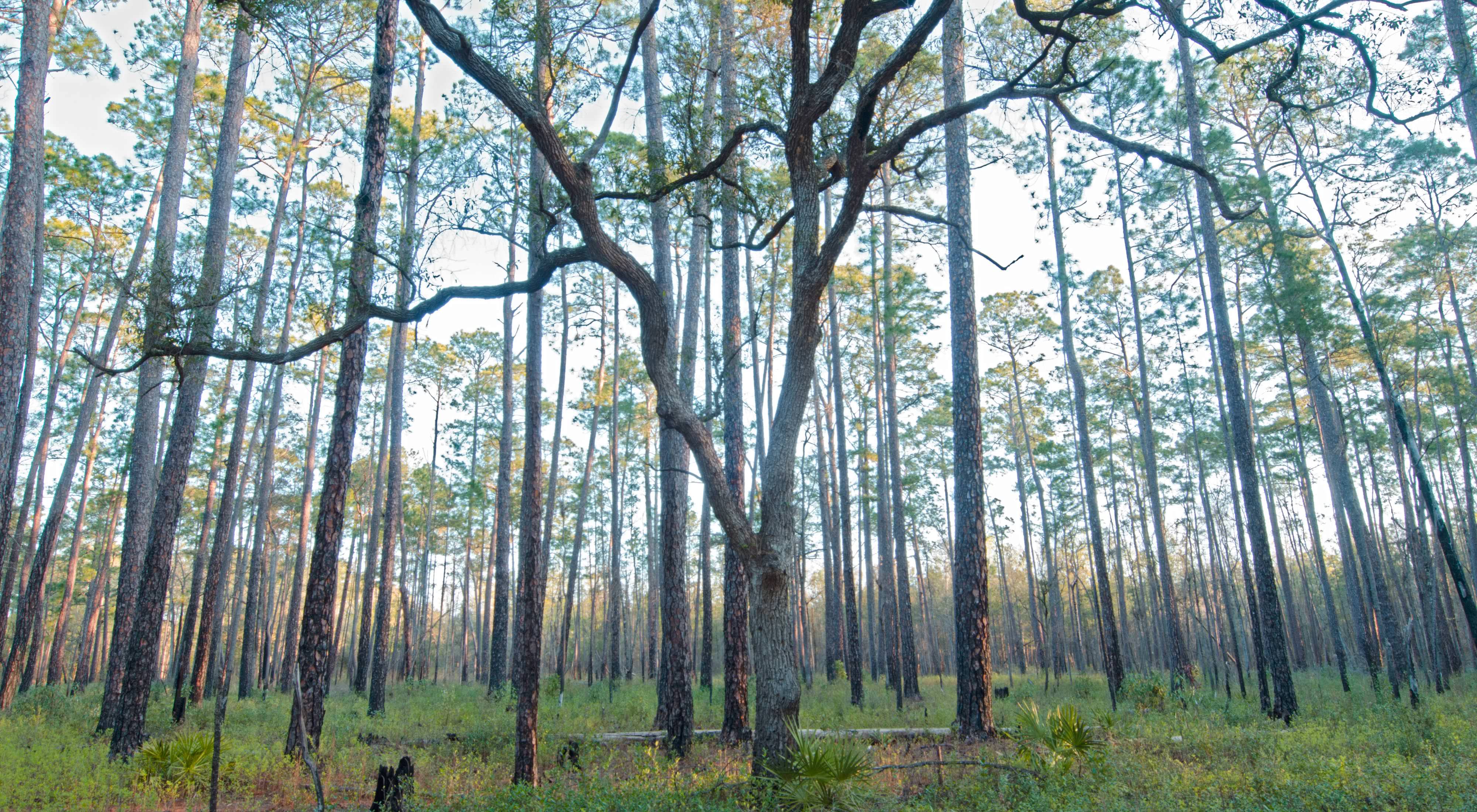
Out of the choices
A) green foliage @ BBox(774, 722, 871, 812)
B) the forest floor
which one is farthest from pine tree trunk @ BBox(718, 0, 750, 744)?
green foliage @ BBox(774, 722, 871, 812)

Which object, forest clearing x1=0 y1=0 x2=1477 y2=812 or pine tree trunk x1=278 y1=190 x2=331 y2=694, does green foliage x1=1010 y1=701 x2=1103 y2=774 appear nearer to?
forest clearing x1=0 y1=0 x2=1477 y2=812

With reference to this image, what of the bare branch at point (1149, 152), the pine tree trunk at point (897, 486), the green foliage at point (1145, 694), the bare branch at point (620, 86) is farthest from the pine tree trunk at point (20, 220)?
the green foliage at point (1145, 694)

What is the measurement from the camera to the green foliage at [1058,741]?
6.39 meters

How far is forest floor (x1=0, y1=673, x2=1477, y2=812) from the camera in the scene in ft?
18.6

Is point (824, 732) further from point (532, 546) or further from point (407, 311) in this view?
point (407, 311)

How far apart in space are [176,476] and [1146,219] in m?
20.3

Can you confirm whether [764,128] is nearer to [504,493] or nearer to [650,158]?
[650,158]

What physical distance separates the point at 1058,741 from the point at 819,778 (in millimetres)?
2918

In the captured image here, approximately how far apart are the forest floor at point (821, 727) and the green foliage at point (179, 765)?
0.14m

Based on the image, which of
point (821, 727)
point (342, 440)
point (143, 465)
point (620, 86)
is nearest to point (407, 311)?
point (620, 86)

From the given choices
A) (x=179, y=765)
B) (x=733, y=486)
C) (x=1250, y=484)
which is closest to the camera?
(x=179, y=765)

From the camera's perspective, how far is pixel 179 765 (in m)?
7.52

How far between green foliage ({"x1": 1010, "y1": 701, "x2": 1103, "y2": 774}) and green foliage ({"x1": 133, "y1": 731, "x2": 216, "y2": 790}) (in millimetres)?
8544

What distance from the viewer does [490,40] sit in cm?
721
